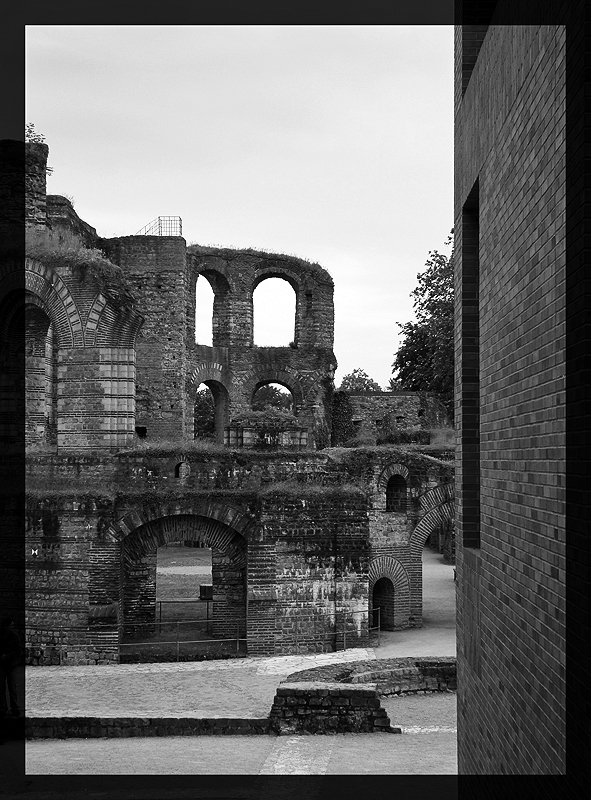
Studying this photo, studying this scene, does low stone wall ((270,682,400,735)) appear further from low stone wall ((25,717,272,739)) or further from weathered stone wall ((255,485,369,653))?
weathered stone wall ((255,485,369,653))

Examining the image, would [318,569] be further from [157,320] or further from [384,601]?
[157,320]

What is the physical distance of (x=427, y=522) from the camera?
2266 centimetres

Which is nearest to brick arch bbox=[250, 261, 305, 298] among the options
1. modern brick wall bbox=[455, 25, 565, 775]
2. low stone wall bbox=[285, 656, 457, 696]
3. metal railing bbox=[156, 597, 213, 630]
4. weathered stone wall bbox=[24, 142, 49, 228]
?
weathered stone wall bbox=[24, 142, 49, 228]

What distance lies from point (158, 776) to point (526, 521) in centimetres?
708

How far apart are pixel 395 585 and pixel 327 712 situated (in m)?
9.53

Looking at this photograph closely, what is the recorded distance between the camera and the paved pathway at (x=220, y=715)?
11.1 m

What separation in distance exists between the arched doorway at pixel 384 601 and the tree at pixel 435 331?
40.9 feet

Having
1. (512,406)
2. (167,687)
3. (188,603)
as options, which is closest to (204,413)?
(188,603)

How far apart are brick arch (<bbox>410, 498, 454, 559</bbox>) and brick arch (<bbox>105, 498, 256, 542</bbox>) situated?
19.2 ft

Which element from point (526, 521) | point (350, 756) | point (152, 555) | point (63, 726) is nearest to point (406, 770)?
point (350, 756)

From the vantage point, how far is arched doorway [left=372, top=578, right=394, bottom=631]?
2191 cm

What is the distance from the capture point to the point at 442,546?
129ft

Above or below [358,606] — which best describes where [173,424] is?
above

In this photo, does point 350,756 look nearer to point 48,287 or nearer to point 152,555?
point 152,555
